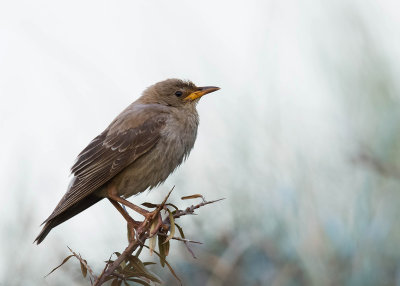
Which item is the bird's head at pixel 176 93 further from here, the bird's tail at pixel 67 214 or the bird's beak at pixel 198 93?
the bird's tail at pixel 67 214

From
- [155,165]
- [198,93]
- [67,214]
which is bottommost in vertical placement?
[67,214]

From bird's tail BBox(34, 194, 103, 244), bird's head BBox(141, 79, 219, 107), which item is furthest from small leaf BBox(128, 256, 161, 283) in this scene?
bird's head BBox(141, 79, 219, 107)

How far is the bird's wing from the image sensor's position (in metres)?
3.80

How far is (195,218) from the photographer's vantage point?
4.55m

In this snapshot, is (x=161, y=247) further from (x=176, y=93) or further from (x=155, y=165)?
(x=176, y=93)

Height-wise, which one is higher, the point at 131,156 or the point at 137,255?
the point at 131,156

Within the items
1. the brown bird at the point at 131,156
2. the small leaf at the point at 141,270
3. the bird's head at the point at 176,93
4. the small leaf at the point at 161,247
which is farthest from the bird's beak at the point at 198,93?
the small leaf at the point at 141,270

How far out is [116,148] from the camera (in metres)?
4.04

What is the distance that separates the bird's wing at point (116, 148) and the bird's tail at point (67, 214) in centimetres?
10

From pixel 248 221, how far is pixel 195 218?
35 cm

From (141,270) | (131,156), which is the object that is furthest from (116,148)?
(141,270)

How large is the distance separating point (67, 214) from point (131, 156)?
1.82ft

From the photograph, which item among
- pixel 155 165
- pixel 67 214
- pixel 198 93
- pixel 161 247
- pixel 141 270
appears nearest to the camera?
pixel 141 270

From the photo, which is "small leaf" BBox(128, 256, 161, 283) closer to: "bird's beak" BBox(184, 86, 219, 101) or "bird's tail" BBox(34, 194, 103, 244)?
"bird's tail" BBox(34, 194, 103, 244)
